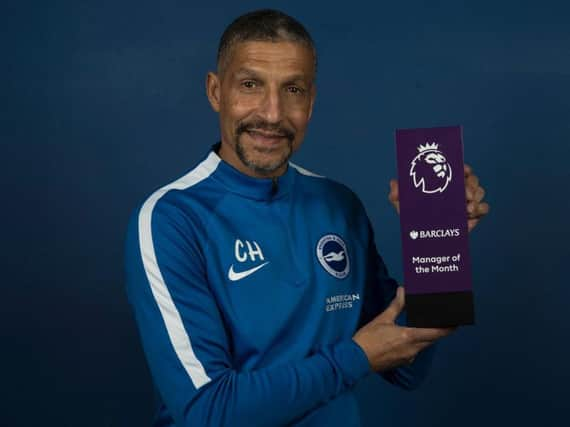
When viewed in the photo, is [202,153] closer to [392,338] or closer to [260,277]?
[260,277]

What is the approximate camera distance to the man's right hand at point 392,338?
1.35m

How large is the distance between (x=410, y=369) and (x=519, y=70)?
1.15 m

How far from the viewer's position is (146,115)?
2377 mm

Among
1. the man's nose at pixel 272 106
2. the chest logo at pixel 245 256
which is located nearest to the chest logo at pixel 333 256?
the chest logo at pixel 245 256

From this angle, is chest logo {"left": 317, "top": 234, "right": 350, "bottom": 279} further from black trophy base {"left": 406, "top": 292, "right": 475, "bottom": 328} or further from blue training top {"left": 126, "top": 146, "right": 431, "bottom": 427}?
black trophy base {"left": 406, "top": 292, "right": 475, "bottom": 328}

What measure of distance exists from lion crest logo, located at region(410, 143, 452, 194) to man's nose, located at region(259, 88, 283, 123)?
28 cm

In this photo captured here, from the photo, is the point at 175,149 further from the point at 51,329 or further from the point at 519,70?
the point at 519,70

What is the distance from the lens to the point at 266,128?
147cm

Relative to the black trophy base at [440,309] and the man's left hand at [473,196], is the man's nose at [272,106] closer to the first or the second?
the man's left hand at [473,196]

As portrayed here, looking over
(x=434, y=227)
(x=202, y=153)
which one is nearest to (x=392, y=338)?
(x=434, y=227)

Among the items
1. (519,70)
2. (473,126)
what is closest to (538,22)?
(519,70)

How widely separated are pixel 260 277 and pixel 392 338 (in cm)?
26

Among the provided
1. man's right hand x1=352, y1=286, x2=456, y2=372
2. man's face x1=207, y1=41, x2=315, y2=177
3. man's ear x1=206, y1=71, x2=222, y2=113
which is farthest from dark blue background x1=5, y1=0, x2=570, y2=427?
man's right hand x1=352, y1=286, x2=456, y2=372

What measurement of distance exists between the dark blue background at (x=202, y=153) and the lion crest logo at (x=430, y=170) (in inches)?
41.7
